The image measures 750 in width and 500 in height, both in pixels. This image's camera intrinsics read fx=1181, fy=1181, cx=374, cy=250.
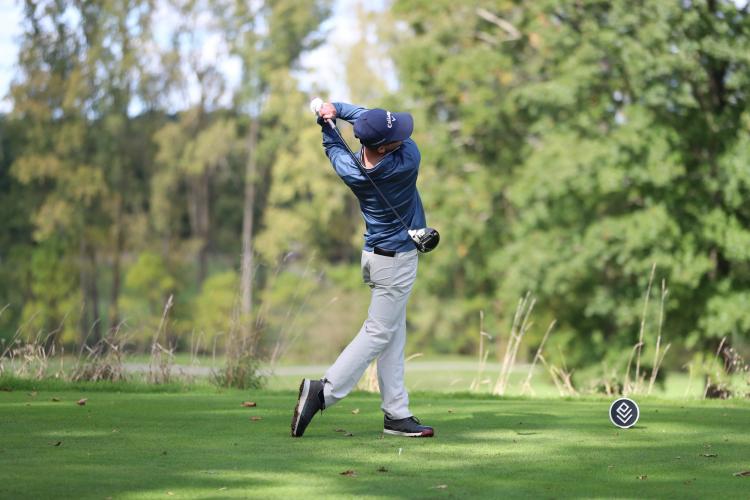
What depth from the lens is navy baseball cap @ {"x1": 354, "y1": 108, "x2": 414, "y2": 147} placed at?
21.6ft

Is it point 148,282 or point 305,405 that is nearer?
point 305,405

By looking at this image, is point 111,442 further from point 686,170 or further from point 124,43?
point 124,43

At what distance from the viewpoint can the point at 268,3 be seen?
4916 cm

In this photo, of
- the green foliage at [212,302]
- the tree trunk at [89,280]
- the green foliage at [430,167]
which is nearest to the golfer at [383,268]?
the green foliage at [430,167]

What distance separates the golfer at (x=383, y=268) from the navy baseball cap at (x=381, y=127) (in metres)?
0.01

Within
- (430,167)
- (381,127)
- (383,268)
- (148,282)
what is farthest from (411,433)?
(148,282)

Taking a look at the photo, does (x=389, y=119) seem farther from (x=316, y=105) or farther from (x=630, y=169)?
(x=630, y=169)

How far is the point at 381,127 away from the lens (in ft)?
21.6

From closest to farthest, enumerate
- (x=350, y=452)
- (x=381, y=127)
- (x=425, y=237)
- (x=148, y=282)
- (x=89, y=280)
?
1. (x=350, y=452)
2. (x=381, y=127)
3. (x=425, y=237)
4. (x=148, y=282)
5. (x=89, y=280)

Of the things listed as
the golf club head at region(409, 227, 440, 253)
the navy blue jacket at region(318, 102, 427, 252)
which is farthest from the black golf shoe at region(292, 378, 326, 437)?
the golf club head at region(409, 227, 440, 253)

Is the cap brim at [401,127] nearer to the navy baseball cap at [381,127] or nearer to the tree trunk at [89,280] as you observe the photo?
the navy baseball cap at [381,127]

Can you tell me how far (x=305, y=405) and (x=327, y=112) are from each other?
172 centimetres

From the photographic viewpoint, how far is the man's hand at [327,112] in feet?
22.8

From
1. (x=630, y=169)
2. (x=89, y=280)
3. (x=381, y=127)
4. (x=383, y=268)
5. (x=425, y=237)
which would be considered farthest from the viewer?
(x=89, y=280)
